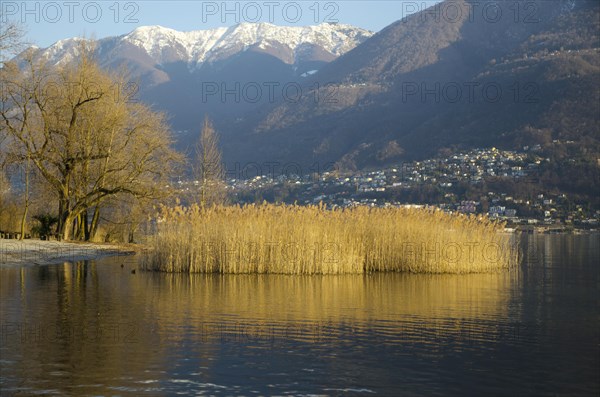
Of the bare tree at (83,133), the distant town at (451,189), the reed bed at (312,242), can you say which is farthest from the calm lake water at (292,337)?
the distant town at (451,189)

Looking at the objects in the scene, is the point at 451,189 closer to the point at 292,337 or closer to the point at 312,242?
the point at 312,242

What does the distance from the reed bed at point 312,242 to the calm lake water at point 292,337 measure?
2.30m

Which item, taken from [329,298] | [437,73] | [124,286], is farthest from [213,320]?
[437,73]

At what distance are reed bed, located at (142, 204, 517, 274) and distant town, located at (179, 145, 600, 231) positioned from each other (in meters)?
57.9

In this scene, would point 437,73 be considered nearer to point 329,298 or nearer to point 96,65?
point 96,65

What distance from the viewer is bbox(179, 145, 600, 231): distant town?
9875cm

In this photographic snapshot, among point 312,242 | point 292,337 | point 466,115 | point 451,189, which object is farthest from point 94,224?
point 466,115

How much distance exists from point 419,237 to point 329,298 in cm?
987

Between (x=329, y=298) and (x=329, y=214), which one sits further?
(x=329, y=214)

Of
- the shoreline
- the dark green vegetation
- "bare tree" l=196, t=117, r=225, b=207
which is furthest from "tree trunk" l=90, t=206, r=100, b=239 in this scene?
the dark green vegetation

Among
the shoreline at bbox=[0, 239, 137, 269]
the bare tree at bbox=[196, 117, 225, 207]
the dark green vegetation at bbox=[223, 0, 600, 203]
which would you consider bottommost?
the shoreline at bbox=[0, 239, 137, 269]

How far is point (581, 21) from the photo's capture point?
193250 millimetres

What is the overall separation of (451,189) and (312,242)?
85.7 meters

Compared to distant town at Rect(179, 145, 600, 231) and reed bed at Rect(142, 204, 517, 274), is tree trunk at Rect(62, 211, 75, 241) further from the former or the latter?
distant town at Rect(179, 145, 600, 231)
